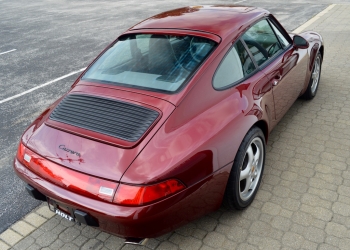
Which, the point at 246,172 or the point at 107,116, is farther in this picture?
the point at 246,172

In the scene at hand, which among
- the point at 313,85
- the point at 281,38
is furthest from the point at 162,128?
the point at 313,85

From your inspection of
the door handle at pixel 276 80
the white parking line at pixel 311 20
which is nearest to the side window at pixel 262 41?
the door handle at pixel 276 80

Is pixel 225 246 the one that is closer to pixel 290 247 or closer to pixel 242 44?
pixel 290 247

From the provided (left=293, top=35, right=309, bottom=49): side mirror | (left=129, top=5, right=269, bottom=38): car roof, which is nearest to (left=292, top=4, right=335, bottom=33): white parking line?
(left=293, top=35, right=309, bottom=49): side mirror

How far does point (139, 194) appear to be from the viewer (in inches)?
87.4

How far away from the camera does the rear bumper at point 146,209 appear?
7.32 ft

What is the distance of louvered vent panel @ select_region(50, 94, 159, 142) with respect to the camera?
253 centimetres

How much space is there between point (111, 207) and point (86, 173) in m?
0.30

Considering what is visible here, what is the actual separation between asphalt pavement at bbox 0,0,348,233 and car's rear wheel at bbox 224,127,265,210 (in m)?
1.93

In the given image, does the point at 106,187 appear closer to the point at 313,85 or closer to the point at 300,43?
the point at 300,43

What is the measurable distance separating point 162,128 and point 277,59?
1.85 m

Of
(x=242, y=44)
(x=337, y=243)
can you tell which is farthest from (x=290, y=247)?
(x=242, y=44)

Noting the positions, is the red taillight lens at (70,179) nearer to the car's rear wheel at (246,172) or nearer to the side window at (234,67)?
the car's rear wheel at (246,172)

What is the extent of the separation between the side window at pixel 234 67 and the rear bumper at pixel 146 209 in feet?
2.51
